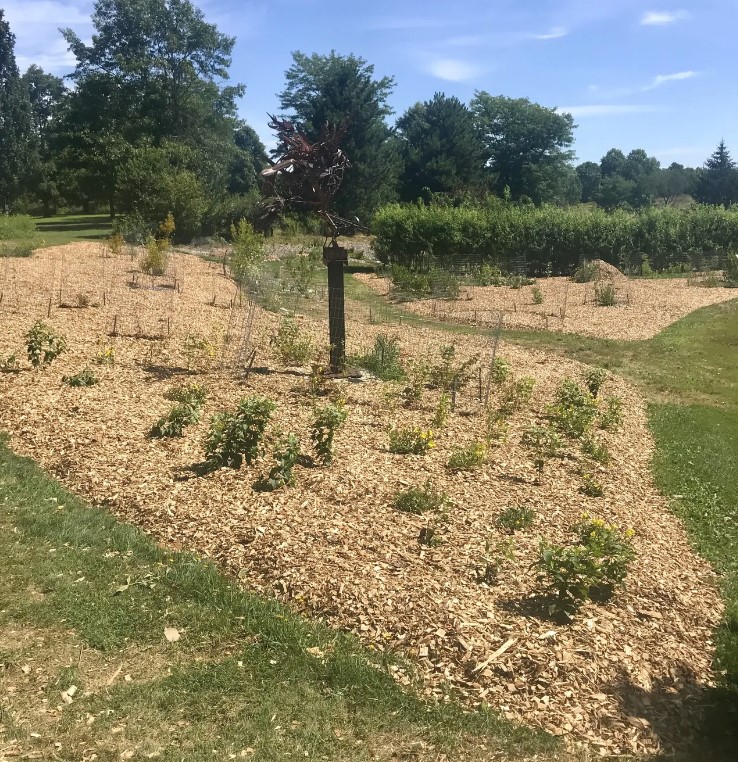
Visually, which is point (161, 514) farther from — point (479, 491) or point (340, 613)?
point (479, 491)

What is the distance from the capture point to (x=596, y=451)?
21.9ft

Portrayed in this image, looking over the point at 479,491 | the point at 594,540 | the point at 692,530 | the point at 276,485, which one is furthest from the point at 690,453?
the point at 276,485

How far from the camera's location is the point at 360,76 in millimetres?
36219

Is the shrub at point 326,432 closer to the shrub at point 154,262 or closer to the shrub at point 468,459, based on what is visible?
the shrub at point 468,459

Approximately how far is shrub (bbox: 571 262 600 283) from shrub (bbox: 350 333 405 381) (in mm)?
16299

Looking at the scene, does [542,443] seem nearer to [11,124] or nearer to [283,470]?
[283,470]

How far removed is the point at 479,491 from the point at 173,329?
6.29 metres

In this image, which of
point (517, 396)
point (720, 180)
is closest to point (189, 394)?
point (517, 396)

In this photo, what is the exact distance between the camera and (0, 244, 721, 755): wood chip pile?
3553mm

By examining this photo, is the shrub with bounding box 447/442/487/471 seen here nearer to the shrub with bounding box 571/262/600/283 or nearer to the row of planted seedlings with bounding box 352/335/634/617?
the row of planted seedlings with bounding box 352/335/634/617

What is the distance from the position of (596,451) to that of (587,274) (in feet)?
61.6

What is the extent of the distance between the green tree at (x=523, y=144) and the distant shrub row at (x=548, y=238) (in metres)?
21.1

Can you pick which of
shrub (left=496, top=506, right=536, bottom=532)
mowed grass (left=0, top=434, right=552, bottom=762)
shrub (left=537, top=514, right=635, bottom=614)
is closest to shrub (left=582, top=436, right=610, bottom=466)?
shrub (left=496, top=506, right=536, bottom=532)

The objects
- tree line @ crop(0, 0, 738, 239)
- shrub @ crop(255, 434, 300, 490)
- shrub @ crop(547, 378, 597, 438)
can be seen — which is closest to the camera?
shrub @ crop(255, 434, 300, 490)
